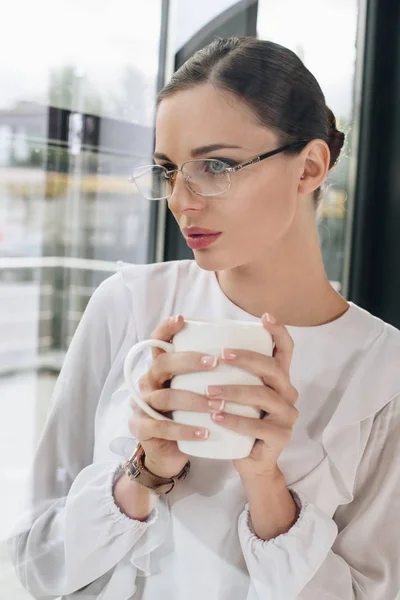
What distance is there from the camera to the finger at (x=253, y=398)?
1.40ft

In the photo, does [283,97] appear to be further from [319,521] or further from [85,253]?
[319,521]

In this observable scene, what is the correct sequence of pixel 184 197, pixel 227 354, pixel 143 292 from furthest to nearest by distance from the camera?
1. pixel 143 292
2. pixel 184 197
3. pixel 227 354

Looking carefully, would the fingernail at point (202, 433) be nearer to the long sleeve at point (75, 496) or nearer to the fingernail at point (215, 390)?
the fingernail at point (215, 390)

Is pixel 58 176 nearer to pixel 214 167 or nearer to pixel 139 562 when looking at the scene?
pixel 214 167

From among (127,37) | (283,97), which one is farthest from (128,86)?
(283,97)

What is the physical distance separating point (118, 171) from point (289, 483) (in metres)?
0.33

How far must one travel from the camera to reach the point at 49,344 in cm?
61

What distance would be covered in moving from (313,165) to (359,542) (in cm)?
36

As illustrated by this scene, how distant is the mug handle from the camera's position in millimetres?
431

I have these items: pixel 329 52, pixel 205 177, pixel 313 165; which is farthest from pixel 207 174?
pixel 329 52

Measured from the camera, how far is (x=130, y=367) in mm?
441

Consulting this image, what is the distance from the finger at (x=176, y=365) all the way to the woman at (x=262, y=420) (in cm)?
2

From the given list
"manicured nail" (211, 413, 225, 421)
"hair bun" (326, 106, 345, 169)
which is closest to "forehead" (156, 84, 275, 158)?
"hair bun" (326, 106, 345, 169)

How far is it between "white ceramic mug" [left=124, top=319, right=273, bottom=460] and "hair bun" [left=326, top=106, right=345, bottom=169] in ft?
0.81
